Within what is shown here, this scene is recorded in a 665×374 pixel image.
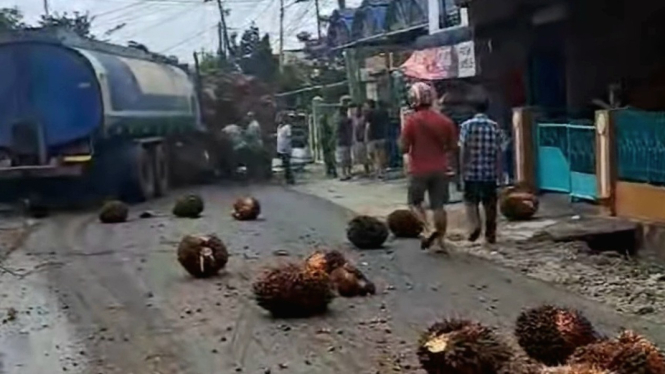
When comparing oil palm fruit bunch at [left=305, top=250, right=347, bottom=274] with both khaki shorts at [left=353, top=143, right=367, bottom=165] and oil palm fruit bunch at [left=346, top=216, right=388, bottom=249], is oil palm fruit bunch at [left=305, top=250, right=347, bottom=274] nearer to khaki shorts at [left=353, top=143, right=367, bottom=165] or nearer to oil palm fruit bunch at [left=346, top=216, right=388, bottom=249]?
oil palm fruit bunch at [left=346, top=216, right=388, bottom=249]

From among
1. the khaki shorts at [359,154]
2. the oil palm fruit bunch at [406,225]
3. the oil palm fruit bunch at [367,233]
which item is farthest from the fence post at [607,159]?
the khaki shorts at [359,154]

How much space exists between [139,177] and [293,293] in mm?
14699

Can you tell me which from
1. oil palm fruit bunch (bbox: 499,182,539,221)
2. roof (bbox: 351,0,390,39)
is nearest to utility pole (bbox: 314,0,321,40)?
roof (bbox: 351,0,390,39)

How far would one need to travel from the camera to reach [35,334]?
9.73m

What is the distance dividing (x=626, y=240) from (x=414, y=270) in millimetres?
2608

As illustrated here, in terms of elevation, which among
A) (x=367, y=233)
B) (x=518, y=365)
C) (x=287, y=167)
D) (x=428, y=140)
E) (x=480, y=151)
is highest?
(x=428, y=140)

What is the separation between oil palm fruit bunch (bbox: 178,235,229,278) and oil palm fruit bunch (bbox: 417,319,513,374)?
524 centimetres

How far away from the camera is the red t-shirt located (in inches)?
520

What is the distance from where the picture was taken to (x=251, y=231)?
673 inches

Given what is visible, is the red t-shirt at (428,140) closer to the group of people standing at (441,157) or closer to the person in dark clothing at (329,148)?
the group of people standing at (441,157)

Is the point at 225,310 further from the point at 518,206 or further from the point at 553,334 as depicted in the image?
the point at 518,206

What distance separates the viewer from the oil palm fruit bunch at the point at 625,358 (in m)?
6.14

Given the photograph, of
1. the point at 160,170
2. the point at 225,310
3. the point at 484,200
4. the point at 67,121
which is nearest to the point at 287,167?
the point at 160,170

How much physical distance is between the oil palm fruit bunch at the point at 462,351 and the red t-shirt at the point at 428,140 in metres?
6.25
